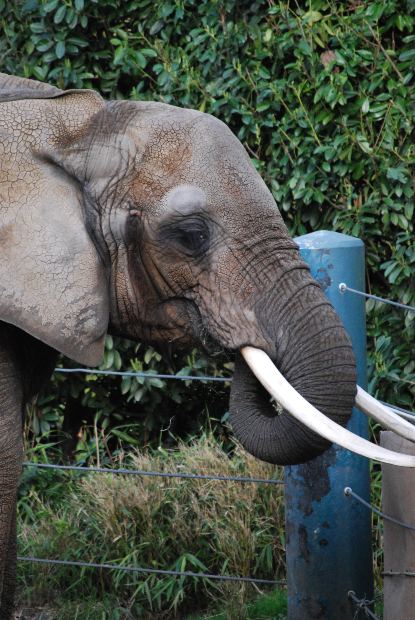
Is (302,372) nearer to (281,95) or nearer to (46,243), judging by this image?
(46,243)

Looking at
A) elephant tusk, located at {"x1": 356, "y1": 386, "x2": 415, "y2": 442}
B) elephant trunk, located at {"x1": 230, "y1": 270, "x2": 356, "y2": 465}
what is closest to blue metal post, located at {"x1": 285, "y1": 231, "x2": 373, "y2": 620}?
elephant tusk, located at {"x1": 356, "y1": 386, "x2": 415, "y2": 442}

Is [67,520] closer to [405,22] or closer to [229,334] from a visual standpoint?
[229,334]

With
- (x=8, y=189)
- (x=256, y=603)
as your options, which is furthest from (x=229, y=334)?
(x=256, y=603)

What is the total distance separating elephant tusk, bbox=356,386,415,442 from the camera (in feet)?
11.1

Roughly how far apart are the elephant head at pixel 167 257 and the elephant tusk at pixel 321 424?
0.01 meters

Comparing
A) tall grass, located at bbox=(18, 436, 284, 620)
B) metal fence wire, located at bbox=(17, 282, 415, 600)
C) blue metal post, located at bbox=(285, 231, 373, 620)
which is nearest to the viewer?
metal fence wire, located at bbox=(17, 282, 415, 600)

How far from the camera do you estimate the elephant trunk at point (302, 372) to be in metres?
3.26

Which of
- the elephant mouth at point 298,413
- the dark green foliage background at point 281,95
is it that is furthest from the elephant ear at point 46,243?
the dark green foliage background at point 281,95

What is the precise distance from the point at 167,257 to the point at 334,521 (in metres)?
1.23

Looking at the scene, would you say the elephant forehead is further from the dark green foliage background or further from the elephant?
the dark green foliage background

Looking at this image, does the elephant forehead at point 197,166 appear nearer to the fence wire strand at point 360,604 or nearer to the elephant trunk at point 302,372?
the elephant trunk at point 302,372

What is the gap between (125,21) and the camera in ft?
21.9

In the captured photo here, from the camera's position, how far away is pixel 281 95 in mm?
6031

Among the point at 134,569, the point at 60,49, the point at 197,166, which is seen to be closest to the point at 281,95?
the point at 60,49
